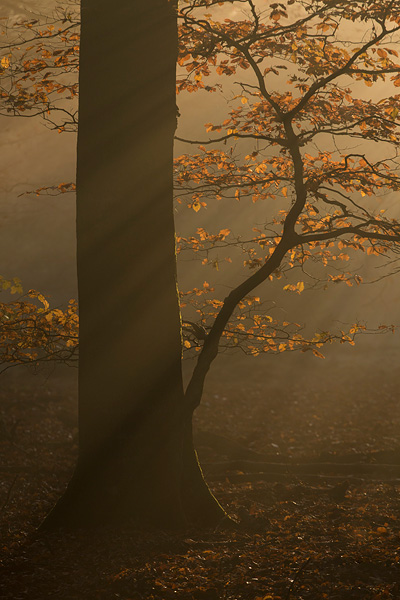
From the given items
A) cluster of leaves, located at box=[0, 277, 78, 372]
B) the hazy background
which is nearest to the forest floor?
cluster of leaves, located at box=[0, 277, 78, 372]

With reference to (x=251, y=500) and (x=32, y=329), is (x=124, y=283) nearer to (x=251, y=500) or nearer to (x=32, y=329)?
(x=32, y=329)

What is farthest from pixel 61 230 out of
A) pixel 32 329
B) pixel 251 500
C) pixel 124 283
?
pixel 124 283

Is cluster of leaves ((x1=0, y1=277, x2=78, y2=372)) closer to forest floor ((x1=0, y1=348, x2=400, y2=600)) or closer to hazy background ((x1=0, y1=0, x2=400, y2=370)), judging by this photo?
forest floor ((x1=0, y1=348, x2=400, y2=600))

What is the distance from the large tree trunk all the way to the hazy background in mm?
9201

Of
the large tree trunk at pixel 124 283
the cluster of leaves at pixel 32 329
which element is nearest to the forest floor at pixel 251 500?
the large tree trunk at pixel 124 283

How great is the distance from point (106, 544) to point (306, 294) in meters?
13.0

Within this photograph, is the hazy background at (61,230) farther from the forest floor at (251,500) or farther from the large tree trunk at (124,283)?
the large tree trunk at (124,283)

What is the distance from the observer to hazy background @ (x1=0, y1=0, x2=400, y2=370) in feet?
57.5

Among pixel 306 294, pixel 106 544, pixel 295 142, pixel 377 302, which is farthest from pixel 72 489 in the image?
pixel 377 302

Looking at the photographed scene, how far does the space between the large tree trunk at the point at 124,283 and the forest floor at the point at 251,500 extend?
404 mm

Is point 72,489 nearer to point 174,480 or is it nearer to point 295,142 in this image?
point 174,480

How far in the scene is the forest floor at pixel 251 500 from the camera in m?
4.06

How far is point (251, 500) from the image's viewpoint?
6.74m

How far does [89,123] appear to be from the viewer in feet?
16.8
